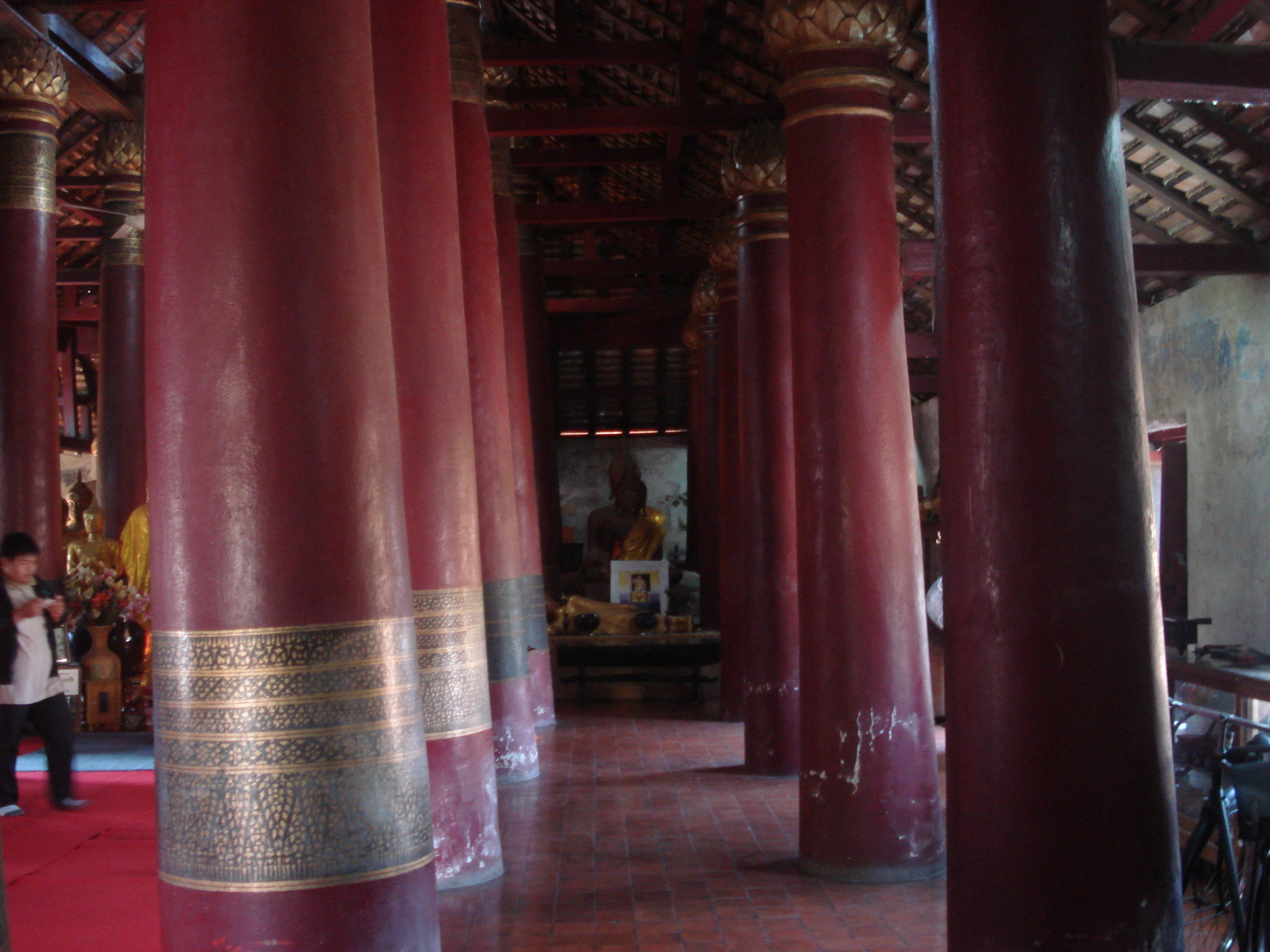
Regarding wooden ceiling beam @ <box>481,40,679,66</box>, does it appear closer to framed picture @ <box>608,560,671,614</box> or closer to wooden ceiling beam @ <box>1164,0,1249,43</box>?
wooden ceiling beam @ <box>1164,0,1249,43</box>

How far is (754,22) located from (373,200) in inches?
259

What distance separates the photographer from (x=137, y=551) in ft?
31.1

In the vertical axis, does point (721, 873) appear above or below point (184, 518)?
below

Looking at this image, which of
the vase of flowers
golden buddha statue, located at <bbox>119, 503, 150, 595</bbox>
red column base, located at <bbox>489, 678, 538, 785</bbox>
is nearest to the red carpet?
the vase of flowers

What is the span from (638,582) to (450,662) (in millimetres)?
8584

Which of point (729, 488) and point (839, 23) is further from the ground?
point (839, 23)

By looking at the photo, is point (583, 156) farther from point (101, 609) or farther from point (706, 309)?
point (101, 609)

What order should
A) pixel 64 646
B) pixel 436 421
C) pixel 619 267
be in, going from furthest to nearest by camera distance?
pixel 619 267 → pixel 64 646 → pixel 436 421

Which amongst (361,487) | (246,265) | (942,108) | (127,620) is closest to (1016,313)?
(942,108)

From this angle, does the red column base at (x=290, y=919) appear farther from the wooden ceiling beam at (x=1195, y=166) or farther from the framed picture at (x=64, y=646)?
the wooden ceiling beam at (x=1195, y=166)

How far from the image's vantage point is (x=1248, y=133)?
341 inches

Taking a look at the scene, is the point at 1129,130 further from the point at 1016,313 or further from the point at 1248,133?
the point at 1016,313

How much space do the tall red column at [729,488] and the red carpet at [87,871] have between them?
4.55 metres

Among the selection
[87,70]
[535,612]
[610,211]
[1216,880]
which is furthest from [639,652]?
[1216,880]
